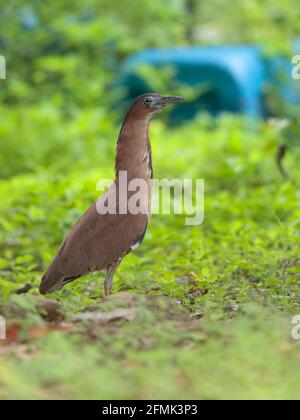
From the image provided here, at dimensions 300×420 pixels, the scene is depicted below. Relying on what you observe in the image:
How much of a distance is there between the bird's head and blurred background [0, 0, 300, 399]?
2.65 ft

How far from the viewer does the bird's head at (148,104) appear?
438 centimetres

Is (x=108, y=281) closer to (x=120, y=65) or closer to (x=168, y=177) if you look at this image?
(x=168, y=177)

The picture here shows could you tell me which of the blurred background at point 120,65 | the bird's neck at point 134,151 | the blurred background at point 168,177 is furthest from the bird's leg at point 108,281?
the blurred background at point 120,65

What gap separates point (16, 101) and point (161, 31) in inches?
120

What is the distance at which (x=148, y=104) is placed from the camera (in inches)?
173

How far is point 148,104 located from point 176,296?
941 millimetres

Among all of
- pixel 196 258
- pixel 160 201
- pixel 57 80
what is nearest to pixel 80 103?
pixel 57 80

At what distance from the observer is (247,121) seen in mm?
10961

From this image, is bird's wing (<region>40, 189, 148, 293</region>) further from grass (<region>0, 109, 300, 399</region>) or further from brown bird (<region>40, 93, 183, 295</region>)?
grass (<region>0, 109, 300, 399</region>)

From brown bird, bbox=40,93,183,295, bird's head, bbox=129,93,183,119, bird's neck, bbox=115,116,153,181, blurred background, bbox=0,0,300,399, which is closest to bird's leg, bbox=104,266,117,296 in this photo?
brown bird, bbox=40,93,183,295

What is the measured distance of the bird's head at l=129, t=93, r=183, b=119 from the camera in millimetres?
4375

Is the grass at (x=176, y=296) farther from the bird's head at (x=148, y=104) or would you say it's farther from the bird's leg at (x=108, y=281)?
the bird's head at (x=148, y=104)

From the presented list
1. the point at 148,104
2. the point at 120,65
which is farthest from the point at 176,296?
the point at 120,65

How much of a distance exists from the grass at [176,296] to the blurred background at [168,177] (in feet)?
0.03
